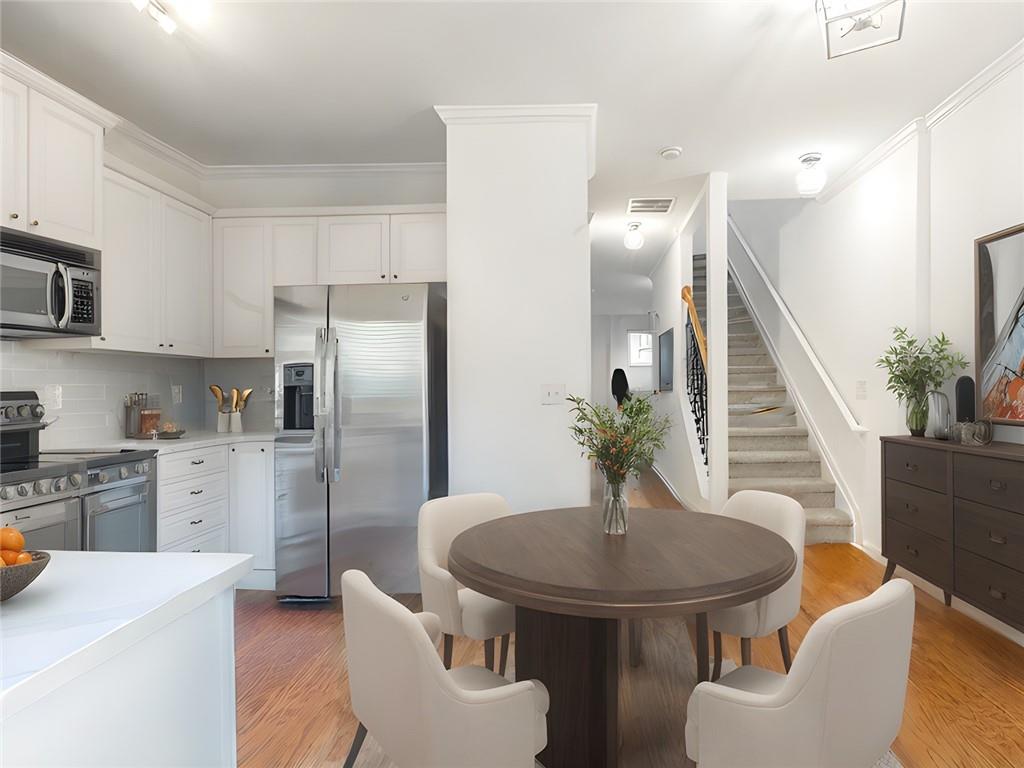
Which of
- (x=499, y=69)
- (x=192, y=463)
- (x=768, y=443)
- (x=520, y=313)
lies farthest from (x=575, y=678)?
(x=768, y=443)

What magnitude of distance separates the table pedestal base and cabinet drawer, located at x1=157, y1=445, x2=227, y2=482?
225cm

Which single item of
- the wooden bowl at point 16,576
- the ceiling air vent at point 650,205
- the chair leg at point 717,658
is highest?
the ceiling air vent at point 650,205

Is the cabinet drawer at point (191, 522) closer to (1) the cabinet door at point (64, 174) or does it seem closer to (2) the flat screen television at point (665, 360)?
(1) the cabinet door at point (64, 174)

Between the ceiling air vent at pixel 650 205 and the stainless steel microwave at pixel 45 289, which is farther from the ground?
the ceiling air vent at pixel 650 205

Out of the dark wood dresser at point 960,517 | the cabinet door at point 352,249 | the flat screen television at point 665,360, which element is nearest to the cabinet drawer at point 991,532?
the dark wood dresser at point 960,517

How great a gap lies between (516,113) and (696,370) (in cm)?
324

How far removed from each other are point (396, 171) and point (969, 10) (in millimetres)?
3292

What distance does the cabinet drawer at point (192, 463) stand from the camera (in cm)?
313

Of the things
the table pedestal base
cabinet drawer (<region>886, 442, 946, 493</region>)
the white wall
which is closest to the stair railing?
cabinet drawer (<region>886, 442, 946, 493</region>)

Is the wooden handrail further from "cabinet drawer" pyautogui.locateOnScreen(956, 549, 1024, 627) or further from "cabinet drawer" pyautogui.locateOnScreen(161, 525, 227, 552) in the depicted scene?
"cabinet drawer" pyautogui.locateOnScreen(161, 525, 227, 552)

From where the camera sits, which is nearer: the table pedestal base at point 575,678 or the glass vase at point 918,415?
the table pedestal base at point 575,678

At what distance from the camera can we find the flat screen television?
656 centimetres

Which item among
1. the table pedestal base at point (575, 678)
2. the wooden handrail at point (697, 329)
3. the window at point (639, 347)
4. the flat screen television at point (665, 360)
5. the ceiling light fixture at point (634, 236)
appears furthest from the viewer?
the window at point (639, 347)

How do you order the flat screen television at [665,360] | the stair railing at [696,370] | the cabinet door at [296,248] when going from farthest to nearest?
the flat screen television at [665,360] < the stair railing at [696,370] < the cabinet door at [296,248]
